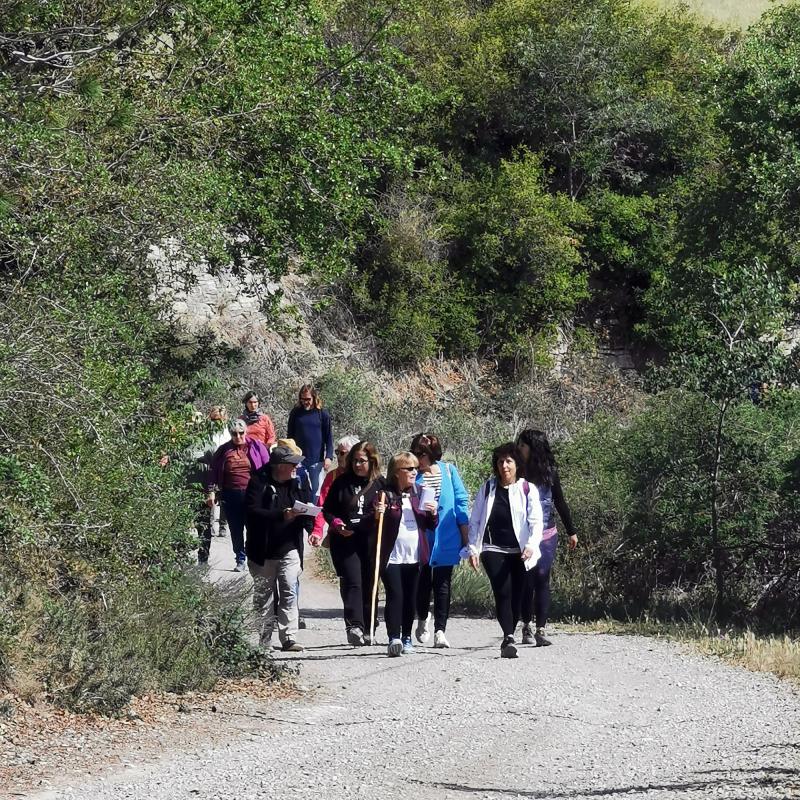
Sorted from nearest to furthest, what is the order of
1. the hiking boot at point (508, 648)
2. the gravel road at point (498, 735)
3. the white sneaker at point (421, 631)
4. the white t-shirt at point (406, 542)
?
the gravel road at point (498, 735), the hiking boot at point (508, 648), the white t-shirt at point (406, 542), the white sneaker at point (421, 631)

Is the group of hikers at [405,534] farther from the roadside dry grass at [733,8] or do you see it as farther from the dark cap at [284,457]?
the roadside dry grass at [733,8]

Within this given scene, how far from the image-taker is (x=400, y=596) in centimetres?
1116

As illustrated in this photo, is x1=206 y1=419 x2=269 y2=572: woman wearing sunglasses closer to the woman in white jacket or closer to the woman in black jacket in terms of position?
the woman in black jacket

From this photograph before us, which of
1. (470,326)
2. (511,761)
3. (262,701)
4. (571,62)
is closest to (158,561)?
(262,701)

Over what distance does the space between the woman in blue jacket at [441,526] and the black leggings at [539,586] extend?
0.66 meters

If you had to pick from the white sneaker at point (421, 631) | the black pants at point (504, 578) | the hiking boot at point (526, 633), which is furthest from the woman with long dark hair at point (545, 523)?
the white sneaker at point (421, 631)

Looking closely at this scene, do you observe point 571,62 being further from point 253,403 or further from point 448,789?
point 448,789

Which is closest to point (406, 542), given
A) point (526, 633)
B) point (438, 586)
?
point (438, 586)

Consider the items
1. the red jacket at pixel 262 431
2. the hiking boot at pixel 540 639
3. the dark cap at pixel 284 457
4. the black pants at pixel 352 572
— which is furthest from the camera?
the red jacket at pixel 262 431

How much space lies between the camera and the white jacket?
11.3m

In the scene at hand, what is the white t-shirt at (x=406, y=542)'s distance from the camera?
11.3 meters

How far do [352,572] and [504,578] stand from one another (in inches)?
51.9

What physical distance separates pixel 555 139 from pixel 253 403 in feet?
75.5

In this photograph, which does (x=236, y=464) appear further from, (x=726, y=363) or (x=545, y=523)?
(x=726, y=363)
